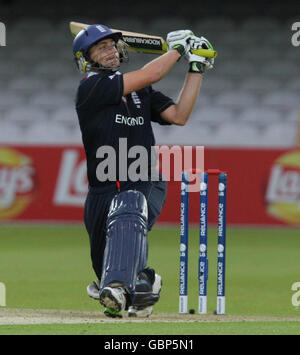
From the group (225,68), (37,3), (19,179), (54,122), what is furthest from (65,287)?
(37,3)

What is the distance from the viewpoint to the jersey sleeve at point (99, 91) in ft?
17.0

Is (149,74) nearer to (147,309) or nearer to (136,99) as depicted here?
(136,99)

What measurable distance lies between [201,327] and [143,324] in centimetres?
33

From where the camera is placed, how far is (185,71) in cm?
1605

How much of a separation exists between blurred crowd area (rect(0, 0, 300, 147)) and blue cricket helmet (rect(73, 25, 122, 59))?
26.4 ft

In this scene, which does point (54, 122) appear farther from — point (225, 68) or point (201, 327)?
point (201, 327)

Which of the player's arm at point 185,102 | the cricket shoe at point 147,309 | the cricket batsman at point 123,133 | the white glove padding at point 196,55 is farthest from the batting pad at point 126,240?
the white glove padding at point 196,55

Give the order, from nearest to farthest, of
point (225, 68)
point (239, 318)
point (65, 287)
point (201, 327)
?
point (201, 327)
point (239, 318)
point (65, 287)
point (225, 68)

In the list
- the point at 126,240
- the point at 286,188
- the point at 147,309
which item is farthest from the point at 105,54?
the point at 286,188

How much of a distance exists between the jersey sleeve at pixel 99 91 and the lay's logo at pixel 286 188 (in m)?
7.38

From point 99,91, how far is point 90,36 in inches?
14.6

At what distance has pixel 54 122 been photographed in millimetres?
14672

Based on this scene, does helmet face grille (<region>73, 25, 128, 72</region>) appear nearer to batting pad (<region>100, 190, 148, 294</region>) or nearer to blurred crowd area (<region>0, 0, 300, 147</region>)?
batting pad (<region>100, 190, 148, 294</region>)

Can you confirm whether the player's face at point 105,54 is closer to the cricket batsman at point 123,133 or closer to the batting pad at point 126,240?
the cricket batsman at point 123,133
